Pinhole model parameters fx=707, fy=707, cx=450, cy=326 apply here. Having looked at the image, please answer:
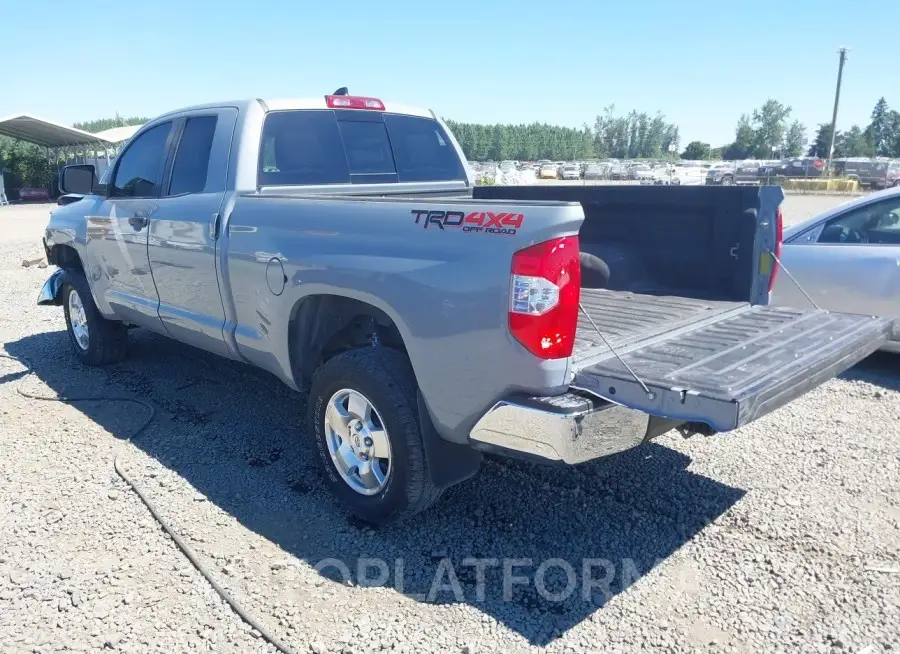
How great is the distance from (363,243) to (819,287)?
168 inches

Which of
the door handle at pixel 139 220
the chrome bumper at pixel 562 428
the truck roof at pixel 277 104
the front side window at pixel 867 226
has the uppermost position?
the truck roof at pixel 277 104

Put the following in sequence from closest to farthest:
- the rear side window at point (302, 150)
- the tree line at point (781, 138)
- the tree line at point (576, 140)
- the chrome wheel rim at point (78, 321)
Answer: the rear side window at point (302, 150) → the chrome wheel rim at point (78, 321) → the tree line at point (781, 138) → the tree line at point (576, 140)

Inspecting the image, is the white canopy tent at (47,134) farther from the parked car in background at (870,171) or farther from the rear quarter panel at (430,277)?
the parked car in background at (870,171)

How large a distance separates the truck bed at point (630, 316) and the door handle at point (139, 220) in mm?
3018

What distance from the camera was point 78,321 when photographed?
253 inches

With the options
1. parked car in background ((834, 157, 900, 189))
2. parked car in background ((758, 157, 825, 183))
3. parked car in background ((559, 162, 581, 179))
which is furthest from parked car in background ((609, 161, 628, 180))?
parked car in background ((834, 157, 900, 189))

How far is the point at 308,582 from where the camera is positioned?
10.1 ft

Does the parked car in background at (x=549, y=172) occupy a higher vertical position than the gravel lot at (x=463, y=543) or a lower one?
higher

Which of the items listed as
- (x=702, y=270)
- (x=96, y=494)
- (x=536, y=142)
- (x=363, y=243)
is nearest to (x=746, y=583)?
(x=702, y=270)

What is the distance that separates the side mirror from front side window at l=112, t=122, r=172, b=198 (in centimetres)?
32

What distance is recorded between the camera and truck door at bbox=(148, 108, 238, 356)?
4227mm

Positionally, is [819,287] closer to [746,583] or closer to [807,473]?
[807,473]

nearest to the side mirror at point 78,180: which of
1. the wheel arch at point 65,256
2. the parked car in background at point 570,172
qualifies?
the wheel arch at point 65,256

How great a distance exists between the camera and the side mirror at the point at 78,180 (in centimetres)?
566
